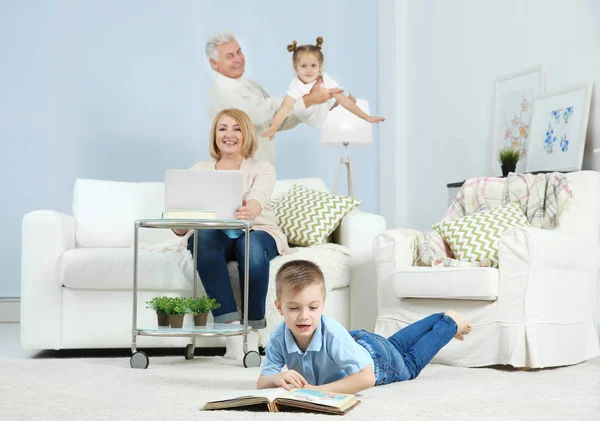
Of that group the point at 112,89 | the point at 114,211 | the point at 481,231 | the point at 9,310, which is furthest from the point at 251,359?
the point at 112,89

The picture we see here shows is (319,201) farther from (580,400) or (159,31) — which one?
(159,31)

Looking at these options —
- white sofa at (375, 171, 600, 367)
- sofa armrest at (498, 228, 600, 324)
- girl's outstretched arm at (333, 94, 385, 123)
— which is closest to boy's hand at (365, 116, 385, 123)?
girl's outstretched arm at (333, 94, 385, 123)

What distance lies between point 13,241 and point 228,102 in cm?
177

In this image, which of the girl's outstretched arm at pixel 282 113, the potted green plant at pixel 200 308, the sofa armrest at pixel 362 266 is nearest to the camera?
the potted green plant at pixel 200 308

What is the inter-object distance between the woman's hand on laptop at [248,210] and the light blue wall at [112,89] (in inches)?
86.3

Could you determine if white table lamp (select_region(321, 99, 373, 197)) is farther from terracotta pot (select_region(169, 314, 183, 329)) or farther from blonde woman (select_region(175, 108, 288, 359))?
terracotta pot (select_region(169, 314, 183, 329))

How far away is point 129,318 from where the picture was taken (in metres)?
3.26

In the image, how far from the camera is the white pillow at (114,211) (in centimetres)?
366

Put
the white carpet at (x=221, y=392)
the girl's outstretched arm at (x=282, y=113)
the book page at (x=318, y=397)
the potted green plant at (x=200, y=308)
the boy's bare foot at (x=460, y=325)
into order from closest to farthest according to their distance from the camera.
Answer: the book page at (x=318, y=397) → the white carpet at (x=221, y=392) → the boy's bare foot at (x=460, y=325) → the potted green plant at (x=200, y=308) → the girl's outstretched arm at (x=282, y=113)

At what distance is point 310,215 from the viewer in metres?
3.61

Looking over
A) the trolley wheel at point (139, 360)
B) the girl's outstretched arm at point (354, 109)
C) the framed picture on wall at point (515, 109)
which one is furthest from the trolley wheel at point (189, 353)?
the framed picture on wall at point (515, 109)

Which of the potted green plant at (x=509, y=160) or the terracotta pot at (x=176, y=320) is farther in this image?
the potted green plant at (x=509, y=160)

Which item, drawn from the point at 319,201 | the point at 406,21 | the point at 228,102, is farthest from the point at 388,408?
the point at 406,21

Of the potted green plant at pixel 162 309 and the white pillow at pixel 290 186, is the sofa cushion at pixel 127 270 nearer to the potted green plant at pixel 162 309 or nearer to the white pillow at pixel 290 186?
the potted green plant at pixel 162 309
